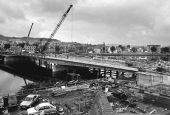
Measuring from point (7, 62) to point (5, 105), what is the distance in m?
108

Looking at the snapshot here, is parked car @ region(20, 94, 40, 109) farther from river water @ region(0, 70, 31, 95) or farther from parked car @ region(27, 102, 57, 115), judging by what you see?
river water @ region(0, 70, 31, 95)

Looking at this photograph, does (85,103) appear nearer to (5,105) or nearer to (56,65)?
(5,105)

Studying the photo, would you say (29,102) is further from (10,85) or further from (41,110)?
(10,85)

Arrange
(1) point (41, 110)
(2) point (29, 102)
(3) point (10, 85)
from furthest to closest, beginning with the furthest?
1. (3) point (10, 85)
2. (2) point (29, 102)
3. (1) point (41, 110)

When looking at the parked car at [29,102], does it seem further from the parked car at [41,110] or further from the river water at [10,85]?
the river water at [10,85]

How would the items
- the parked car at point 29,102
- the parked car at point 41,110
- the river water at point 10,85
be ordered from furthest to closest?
1. the river water at point 10,85
2. the parked car at point 29,102
3. the parked car at point 41,110

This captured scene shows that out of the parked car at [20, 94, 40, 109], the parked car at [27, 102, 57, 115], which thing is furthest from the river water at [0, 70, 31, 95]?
the parked car at [27, 102, 57, 115]

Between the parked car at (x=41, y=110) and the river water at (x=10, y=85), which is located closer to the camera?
the parked car at (x=41, y=110)

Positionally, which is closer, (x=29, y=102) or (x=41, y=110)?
(x=41, y=110)

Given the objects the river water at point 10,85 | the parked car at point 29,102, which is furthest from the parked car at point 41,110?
the river water at point 10,85

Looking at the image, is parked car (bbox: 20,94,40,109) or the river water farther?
the river water

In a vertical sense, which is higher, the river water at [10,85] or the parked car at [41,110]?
the parked car at [41,110]

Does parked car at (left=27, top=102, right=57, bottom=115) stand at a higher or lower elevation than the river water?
higher

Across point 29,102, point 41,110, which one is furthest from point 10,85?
point 41,110
